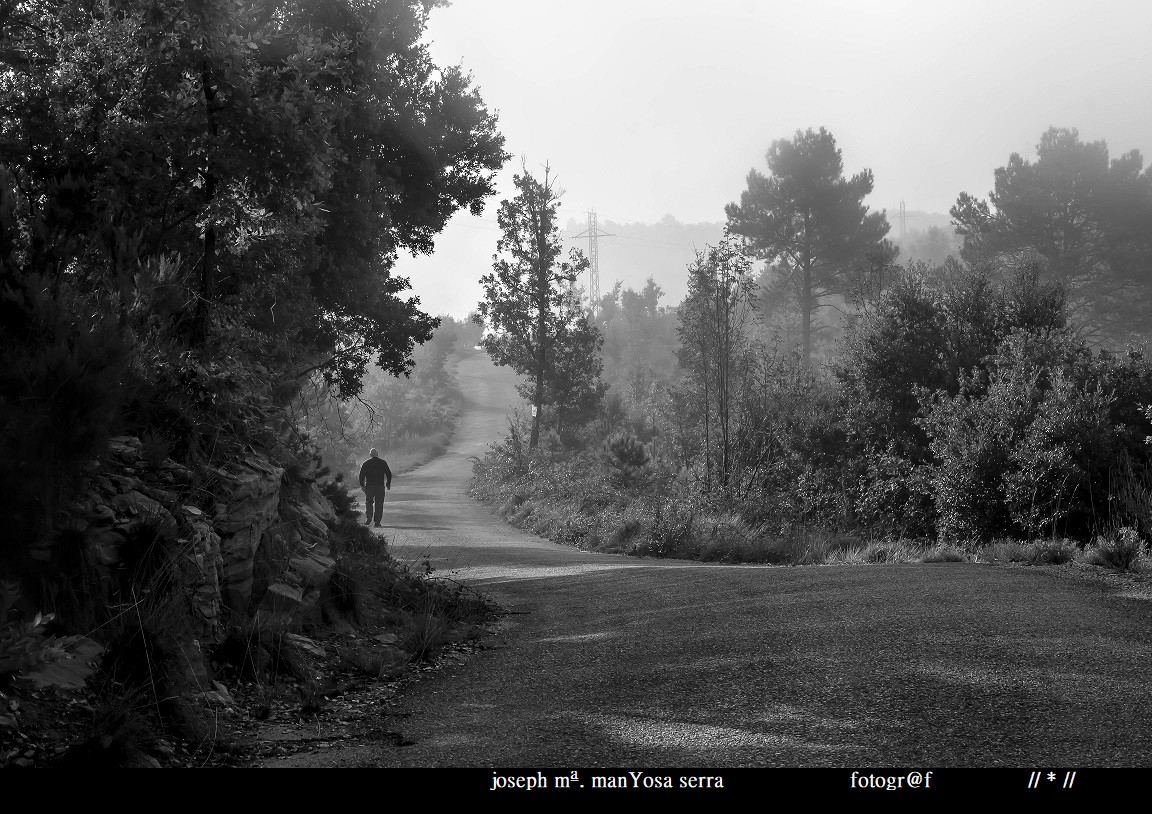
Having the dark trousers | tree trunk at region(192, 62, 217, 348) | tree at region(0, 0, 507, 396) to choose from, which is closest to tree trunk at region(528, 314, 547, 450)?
the dark trousers

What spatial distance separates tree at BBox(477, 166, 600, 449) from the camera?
3859cm

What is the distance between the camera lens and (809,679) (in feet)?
18.6

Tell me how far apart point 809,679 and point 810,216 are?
51238mm

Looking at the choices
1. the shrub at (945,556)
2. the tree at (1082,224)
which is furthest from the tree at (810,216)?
the shrub at (945,556)

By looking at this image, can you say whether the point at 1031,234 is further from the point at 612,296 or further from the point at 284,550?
the point at 612,296

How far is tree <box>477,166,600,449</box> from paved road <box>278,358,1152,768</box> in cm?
2908

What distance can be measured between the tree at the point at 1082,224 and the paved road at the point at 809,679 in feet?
141

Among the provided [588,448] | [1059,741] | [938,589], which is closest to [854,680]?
[1059,741]

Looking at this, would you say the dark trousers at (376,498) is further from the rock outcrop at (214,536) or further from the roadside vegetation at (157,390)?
the rock outcrop at (214,536)

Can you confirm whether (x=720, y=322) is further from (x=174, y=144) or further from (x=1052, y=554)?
(x=174, y=144)

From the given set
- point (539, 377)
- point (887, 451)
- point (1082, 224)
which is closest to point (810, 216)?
point (1082, 224)

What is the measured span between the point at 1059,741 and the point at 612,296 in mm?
115665

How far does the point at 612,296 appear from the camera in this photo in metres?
119

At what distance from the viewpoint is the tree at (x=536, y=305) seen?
38594 millimetres
